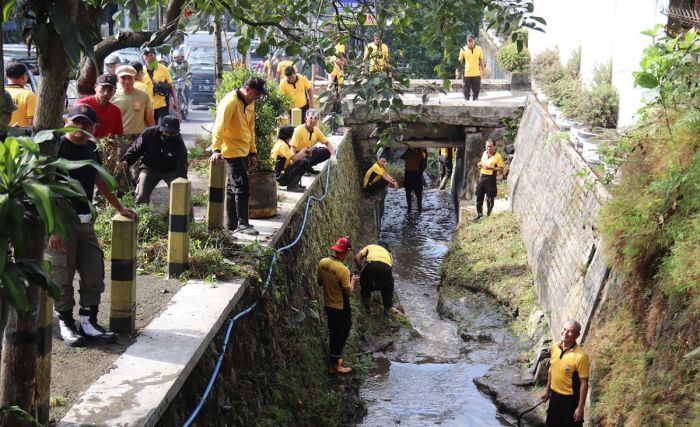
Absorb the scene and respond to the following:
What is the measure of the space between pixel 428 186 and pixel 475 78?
953 centimetres

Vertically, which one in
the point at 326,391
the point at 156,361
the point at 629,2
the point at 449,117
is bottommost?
the point at 326,391

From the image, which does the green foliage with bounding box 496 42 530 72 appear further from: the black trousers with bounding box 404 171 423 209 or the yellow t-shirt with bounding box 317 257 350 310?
the yellow t-shirt with bounding box 317 257 350 310

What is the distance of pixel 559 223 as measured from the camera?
1271cm

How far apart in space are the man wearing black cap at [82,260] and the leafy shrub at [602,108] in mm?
9588

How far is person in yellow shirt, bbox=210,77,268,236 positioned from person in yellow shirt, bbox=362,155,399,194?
9.16m

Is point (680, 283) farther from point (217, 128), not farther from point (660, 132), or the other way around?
point (217, 128)

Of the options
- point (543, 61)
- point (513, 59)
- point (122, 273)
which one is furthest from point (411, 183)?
point (122, 273)

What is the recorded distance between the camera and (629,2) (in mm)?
14438

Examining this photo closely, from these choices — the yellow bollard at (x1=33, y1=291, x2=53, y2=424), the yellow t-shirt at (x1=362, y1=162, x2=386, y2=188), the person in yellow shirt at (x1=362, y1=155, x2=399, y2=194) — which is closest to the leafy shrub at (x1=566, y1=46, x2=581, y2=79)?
the person in yellow shirt at (x1=362, y1=155, x2=399, y2=194)

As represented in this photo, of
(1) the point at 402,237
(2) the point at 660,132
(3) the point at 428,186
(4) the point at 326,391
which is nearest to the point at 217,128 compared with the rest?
(4) the point at 326,391

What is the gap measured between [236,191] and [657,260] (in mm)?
4259

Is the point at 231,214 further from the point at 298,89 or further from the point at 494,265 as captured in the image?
the point at 298,89

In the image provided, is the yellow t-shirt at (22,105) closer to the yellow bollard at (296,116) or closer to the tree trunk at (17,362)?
the yellow bollard at (296,116)

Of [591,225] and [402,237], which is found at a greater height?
[591,225]
